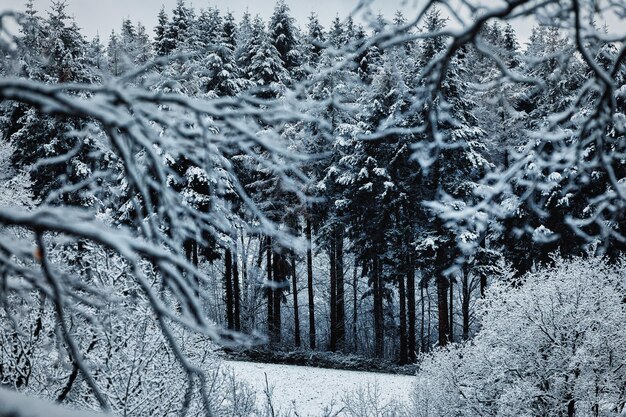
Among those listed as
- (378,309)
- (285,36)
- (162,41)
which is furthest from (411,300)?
(162,41)

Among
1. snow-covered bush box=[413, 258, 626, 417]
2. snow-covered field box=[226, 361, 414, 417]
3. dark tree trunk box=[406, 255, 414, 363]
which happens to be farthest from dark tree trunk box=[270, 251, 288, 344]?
Answer: snow-covered bush box=[413, 258, 626, 417]

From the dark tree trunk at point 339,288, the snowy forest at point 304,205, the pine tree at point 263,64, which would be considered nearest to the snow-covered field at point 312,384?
the snowy forest at point 304,205

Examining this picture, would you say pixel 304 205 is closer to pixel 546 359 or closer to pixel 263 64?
pixel 546 359

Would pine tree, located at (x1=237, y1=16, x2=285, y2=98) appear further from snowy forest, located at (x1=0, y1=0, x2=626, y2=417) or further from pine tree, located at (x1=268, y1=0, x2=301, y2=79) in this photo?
pine tree, located at (x1=268, y1=0, x2=301, y2=79)

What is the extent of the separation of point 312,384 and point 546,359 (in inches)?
350

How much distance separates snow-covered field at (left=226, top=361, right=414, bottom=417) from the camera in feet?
50.4

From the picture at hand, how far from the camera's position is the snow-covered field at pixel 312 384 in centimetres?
1536

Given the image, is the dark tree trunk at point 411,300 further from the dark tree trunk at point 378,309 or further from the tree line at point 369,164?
the dark tree trunk at point 378,309

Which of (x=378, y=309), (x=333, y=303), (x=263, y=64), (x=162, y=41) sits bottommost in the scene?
(x=378, y=309)

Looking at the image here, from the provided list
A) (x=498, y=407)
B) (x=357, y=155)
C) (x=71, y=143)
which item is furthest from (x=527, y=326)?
(x=71, y=143)

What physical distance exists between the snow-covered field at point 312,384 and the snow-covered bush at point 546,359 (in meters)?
3.79

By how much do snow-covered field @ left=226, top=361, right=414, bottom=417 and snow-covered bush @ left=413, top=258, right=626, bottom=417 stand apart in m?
3.79

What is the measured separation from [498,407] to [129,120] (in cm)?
1189

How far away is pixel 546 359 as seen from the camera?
1107 centimetres
